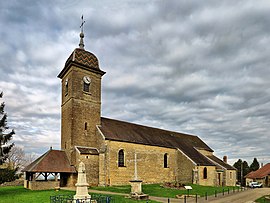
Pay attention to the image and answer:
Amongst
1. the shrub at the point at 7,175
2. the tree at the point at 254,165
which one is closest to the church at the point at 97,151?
the shrub at the point at 7,175

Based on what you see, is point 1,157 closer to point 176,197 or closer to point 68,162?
point 68,162

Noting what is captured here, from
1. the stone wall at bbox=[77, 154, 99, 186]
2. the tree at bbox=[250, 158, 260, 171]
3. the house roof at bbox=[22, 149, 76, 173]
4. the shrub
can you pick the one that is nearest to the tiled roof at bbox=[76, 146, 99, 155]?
the stone wall at bbox=[77, 154, 99, 186]

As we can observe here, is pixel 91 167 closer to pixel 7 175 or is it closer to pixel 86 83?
pixel 7 175

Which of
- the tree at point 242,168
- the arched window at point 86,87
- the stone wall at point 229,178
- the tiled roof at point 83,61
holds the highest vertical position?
the tiled roof at point 83,61

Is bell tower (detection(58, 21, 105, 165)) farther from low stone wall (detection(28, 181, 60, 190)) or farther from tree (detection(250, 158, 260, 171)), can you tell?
tree (detection(250, 158, 260, 171))

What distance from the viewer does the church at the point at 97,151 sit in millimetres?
26609

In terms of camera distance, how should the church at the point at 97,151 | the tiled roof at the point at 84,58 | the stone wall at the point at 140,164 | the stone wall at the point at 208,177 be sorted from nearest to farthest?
1. the church at the point at 97,151
2. the stone wall at the point at 140,164
3. the tiled roof at the point at 84,58
4. the stone wall at the point at 208,177

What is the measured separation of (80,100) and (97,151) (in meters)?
5.97

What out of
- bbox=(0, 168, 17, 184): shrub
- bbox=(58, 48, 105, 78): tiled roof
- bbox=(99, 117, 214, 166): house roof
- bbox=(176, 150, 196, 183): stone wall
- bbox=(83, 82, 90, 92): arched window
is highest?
bbox=(58, 48, 105, 78): tiled roof

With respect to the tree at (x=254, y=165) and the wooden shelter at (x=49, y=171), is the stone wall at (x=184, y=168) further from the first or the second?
the tree at (x=254, y=165)

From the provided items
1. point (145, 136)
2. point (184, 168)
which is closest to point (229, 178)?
point (184, 168)

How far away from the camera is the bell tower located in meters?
28.4

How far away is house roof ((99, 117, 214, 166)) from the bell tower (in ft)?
6.28

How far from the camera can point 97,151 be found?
28625 mm
